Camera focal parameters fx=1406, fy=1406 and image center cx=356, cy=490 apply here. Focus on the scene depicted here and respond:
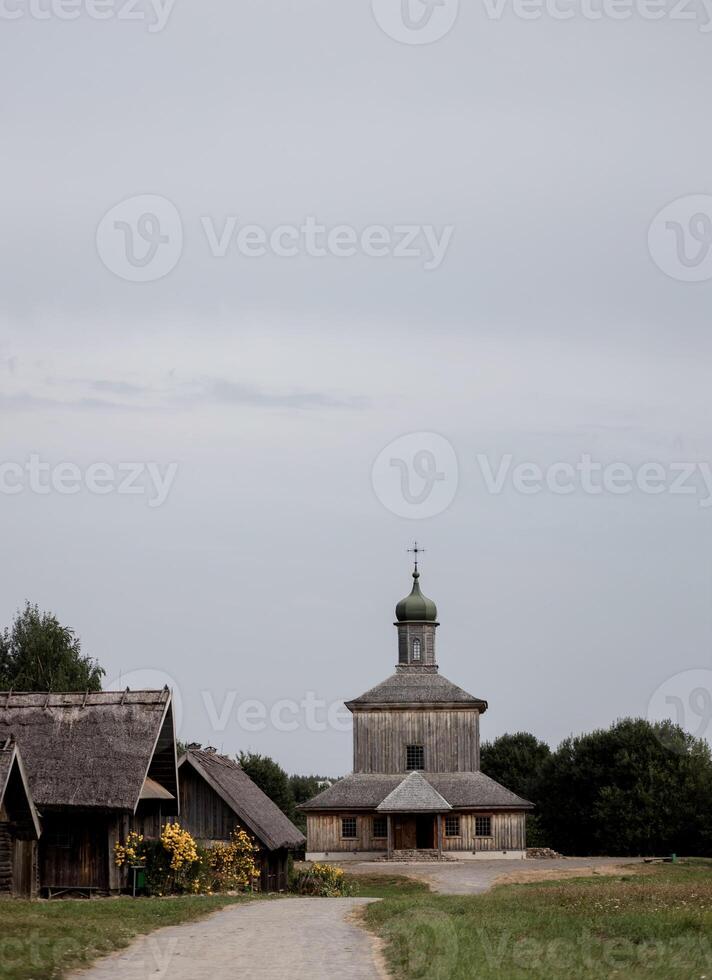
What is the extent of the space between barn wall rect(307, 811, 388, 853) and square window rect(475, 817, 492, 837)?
4748mm

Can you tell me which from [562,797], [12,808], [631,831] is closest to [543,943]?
[12,808]

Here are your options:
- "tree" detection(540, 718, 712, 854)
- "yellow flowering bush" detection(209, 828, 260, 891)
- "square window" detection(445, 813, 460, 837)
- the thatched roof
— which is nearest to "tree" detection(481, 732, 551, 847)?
"tree" detection(540, 718, 712, 854)

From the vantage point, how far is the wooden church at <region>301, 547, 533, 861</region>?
71625 millimetres

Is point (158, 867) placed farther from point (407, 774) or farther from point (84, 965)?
point (407, 774)

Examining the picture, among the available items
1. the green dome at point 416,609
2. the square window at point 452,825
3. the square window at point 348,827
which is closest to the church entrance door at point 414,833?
the square window at point 452,825

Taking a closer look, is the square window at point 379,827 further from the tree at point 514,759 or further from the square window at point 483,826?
the tree at point 514,759

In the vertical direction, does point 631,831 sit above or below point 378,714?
below

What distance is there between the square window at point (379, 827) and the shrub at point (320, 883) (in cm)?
2372

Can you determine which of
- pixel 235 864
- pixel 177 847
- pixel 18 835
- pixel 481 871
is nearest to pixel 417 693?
pixel 481 871

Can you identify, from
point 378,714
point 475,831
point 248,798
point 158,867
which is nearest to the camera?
point 158,867

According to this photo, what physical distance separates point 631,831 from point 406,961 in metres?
65.3

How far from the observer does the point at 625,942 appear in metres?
21.4

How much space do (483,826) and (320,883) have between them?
27.7m

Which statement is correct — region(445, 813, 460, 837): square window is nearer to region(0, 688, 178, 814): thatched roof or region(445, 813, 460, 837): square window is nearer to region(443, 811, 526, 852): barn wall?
region(443, 811, 526, 852): barn wall
